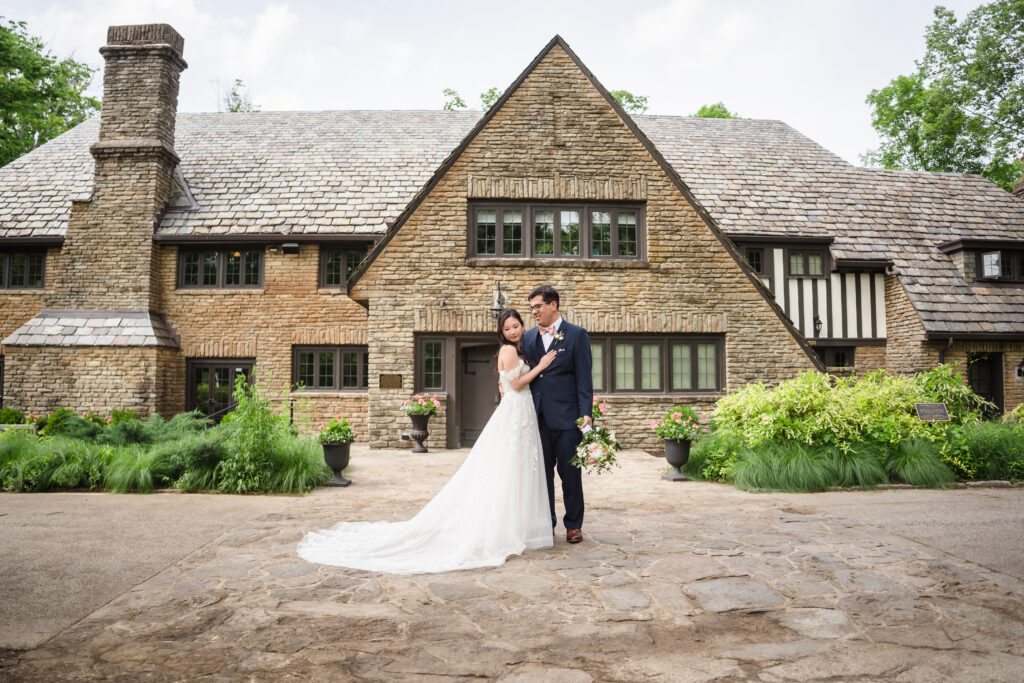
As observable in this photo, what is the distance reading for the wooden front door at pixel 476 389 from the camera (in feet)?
44.4

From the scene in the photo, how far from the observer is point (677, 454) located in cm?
899

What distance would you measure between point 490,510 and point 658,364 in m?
9.22

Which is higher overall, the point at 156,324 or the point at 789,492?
the point at 156,324

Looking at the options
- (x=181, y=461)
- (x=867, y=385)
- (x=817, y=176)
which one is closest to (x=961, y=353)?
(x=817, y=176)

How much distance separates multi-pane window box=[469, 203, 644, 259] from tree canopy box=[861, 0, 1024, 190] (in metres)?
19.1

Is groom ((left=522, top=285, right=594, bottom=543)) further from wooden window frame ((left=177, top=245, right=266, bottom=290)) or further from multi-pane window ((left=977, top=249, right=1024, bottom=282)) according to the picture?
multi-pane window ((left=977, top=249, right=1024, bottom=282))

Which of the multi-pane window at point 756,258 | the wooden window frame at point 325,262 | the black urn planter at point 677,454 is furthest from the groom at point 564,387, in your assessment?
the multi-pane window at point 756,258

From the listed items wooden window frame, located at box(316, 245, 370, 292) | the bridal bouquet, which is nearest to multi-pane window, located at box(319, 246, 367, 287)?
wooden window frame, located at box(316, 245, 370, 292)

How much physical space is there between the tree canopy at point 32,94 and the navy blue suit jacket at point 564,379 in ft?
83.7

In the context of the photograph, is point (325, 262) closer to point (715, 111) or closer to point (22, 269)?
point (22, 269)

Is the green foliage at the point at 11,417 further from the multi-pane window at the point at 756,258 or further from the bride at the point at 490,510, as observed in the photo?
the multi-pane window at the point at 756,258

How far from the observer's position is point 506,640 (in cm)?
320

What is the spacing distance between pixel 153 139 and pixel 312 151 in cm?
407

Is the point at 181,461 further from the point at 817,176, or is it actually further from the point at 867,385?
the point at 817,176
